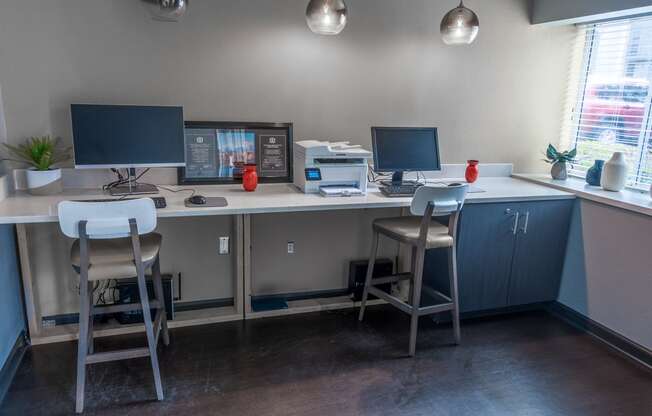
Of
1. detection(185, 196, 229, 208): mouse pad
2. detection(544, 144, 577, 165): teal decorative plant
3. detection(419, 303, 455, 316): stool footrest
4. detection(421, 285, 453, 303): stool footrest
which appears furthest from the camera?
detection(544, 144, 577, 165): teal decorative plant

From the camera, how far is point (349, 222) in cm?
329

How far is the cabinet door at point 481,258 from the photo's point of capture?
2893mm

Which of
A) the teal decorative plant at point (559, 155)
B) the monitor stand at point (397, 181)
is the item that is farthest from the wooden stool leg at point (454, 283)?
the teal decorative plant at point (559, 155)

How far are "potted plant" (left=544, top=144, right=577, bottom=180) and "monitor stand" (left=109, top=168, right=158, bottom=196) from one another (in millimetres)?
2796

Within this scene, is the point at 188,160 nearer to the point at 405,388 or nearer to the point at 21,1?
the point at 21,1

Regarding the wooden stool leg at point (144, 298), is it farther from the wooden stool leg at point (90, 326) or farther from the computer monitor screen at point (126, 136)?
the computer monitor screen at point (126, 136)

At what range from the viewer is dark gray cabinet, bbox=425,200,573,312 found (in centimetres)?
292

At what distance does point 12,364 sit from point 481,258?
271 centimetres

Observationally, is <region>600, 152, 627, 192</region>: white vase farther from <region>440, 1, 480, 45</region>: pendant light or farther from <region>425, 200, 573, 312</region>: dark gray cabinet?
<region>440, 1, 480, 45</region>: pendant light

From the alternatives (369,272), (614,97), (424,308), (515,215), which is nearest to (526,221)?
(515,215)

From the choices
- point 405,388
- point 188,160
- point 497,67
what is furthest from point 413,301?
point 497,67

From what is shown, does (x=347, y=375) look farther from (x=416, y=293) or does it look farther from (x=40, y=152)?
(x=40, y=152)

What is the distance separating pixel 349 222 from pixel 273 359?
3.71 feet

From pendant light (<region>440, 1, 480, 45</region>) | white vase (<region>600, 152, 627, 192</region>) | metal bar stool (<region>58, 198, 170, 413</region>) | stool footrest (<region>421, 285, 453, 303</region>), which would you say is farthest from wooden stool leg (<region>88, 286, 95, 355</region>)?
white vase (<region>600, 152, 627, 192</region>)
